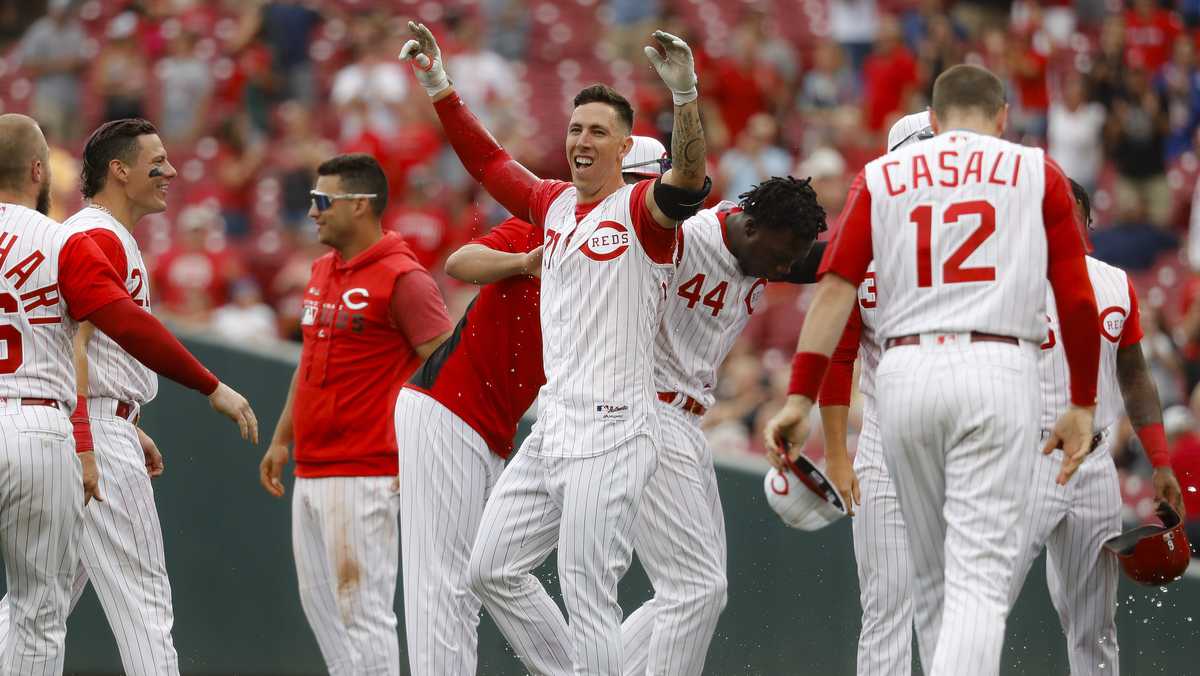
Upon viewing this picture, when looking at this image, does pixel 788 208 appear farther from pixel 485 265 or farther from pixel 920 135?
pixel 485 265

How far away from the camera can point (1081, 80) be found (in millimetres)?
13055

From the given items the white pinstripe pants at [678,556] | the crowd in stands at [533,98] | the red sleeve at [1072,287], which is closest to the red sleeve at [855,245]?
the red sleeve at [1072,287]

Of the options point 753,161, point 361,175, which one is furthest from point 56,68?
point 361,175

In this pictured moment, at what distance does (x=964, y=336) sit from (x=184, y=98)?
10223 mm

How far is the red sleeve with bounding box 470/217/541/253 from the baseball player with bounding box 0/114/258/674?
1.26 meters

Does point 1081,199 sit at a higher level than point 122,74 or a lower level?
lower

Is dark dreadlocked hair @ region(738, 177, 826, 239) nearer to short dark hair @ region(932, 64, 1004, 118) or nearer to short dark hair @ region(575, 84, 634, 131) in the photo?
short dark hair @ region(575, 84, 634, 131)

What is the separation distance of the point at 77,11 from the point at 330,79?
255 cm

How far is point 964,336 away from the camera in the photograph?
15.2ft

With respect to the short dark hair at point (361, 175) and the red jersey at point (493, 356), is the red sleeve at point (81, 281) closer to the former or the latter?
the red jersey at point (493, 356)

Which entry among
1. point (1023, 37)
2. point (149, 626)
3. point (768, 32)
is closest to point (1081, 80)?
point (1023, 37)

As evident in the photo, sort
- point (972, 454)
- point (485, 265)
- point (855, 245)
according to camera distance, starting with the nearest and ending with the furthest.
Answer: point (972, 454)
point (855, 245)
point (485, 265)

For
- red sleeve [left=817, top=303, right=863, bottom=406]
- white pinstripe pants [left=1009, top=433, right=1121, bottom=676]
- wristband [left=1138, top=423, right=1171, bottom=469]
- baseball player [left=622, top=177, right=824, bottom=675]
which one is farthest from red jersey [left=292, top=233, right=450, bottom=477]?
wristband [left=1138, top=423, right=1171, bottom=469]

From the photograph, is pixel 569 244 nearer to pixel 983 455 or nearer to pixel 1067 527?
pixel 983 455
